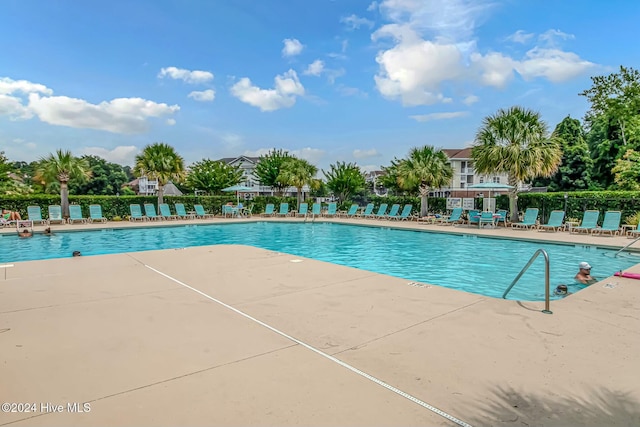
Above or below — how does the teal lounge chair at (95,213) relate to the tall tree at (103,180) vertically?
below

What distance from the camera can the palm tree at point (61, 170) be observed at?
18.1m

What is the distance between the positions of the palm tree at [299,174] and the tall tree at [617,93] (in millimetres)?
16034

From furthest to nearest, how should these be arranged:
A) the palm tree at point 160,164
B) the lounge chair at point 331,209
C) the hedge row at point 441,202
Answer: the lounge chair at point 331,209, the palm tree at point 160,164, the hedge row at point 441,202

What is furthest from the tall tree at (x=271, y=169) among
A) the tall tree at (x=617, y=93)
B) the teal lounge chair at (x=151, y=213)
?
the tall tree at (x=617, y=93)

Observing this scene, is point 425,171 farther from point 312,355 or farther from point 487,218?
point 312,355

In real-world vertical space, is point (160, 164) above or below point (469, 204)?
above

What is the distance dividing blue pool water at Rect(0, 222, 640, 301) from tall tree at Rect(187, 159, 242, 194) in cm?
1604

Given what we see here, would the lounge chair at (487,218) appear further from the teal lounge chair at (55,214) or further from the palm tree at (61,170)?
the palm tree at (61,170)

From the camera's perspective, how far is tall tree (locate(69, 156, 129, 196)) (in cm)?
4624

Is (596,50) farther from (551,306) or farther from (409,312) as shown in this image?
(409,312)

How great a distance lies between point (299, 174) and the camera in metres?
25.6

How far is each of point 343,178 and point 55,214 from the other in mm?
19090

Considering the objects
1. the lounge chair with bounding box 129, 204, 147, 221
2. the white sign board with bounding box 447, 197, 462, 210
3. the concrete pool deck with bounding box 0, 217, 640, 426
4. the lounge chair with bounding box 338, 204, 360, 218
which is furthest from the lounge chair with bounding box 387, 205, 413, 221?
the concrete pool deck with bounding box 0, 217, 640, 426

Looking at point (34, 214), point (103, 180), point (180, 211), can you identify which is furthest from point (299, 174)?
point (103, 180)
